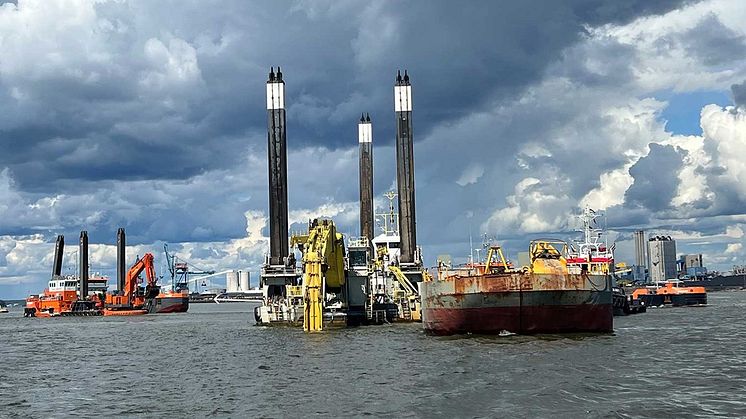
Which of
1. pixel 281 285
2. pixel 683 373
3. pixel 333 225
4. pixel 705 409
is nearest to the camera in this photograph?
pixel 705 409

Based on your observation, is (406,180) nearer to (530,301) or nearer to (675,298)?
(530,301)

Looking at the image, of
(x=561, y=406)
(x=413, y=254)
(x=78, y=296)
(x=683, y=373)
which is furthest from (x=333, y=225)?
(x=78, y=296)

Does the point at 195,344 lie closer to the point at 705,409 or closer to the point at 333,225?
the point at 333,225

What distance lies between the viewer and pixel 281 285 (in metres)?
98.1

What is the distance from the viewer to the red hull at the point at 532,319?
56656 millimetres

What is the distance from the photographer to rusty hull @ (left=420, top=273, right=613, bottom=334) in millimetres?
56312

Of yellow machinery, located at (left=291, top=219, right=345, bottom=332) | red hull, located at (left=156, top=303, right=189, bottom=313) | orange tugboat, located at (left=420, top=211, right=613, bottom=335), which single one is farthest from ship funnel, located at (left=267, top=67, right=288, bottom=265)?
red hull, located at (left=156, top=303, right=189, bottom=313)

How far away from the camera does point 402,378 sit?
40.2 m

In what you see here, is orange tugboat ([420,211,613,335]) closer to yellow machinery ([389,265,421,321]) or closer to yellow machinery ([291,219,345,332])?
yellow machinery ([291,219,345,332])

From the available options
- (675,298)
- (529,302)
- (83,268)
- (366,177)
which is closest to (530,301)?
(529,302)

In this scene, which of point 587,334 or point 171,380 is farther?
point 587,334

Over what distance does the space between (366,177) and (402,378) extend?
9045 cm

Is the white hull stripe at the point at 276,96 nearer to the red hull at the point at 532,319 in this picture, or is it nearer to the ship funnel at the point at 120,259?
the red hull at the point at 532,319

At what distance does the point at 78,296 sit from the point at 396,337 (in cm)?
11953
